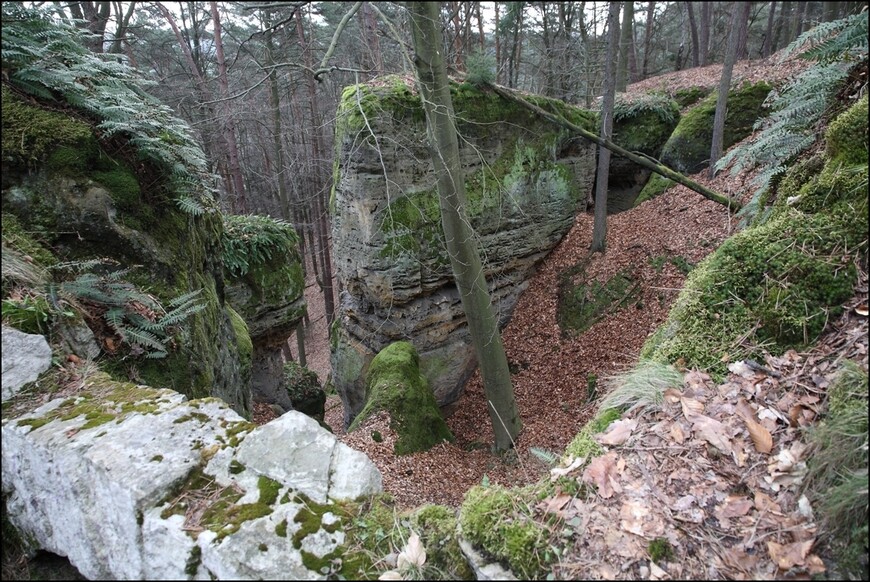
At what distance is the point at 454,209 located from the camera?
5.47m

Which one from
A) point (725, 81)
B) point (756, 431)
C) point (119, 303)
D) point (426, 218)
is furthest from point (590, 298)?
point (119, 303)

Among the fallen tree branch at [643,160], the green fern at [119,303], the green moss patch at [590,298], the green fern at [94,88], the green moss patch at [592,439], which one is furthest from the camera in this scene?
the green moss patch at [590,298]

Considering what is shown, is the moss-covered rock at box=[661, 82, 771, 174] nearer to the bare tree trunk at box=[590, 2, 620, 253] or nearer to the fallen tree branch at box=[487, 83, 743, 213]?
the bare tree trunk at box=[590, 2, 620, 253]

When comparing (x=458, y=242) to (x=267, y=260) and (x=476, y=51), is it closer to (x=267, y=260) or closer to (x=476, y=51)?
(x=476, y=51)

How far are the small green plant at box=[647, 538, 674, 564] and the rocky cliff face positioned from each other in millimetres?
6301

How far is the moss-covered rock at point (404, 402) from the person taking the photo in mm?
6461

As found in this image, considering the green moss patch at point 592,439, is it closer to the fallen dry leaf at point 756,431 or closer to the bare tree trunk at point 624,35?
the fallen dry leaf at point 756,431

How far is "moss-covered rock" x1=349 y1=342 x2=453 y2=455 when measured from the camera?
6.46m

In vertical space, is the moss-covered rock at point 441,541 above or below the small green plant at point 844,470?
below

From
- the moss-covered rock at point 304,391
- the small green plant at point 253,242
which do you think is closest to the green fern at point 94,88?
the small green plant at point 253,242

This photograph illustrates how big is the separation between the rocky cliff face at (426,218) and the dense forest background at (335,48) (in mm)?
953

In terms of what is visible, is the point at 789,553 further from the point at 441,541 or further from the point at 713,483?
the point at 441,541

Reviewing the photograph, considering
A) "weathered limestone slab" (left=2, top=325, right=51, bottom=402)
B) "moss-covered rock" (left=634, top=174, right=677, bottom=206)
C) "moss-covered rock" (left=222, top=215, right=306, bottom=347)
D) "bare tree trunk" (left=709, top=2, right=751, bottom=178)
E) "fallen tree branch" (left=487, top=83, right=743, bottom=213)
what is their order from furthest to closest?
"moss-covered rock" (left=634, top=174, right=677, bottom=206) < "moss-covered rock" (left=222, top=215, right=306, bottom=347) < "fallen tree branch" (left=487, top=83, right=743, bottom=213) < "bare tree trunk" (left=709, top=2, right=751, bottom=178) < "weathered limestone slab" (left=2, top=325, right=51, bottom=402)

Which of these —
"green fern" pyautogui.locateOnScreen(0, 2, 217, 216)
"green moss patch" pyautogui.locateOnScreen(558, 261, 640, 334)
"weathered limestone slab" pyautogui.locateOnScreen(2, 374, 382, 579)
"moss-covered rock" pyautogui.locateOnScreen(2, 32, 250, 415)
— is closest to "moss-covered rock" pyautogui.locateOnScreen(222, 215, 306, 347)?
"moss-covered rock" pyautogui.locateOnScreen(2, 32, 250, 415)
